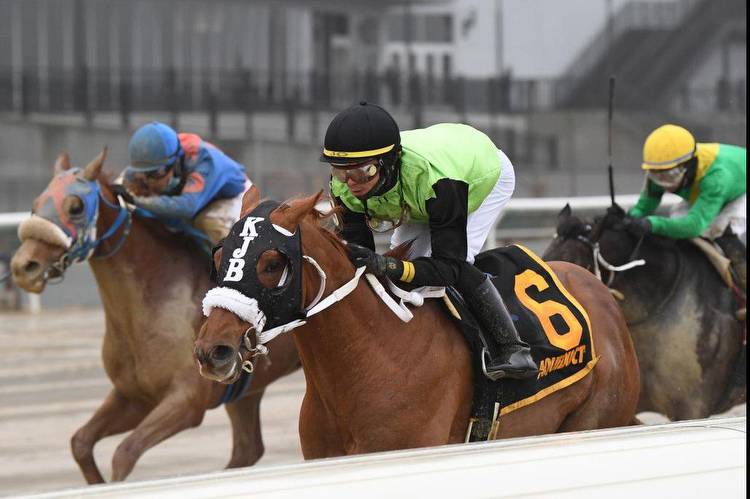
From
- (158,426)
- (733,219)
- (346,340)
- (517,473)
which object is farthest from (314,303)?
(733,219)

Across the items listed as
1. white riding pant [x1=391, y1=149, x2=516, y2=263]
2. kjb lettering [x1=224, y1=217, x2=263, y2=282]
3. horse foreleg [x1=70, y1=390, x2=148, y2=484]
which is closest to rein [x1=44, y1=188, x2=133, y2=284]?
horse foreleg [x1=70, y1=390, x2=148, y2=484]

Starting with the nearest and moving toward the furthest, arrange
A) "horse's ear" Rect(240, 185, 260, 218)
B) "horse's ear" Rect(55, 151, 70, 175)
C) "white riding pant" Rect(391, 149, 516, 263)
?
"horse's ear" Rect(240, 185, 260, 218) < "white riding pant" Rect(391, 149, 516, 263) < "horse's ear" Rect(55, 151, 70, 175)

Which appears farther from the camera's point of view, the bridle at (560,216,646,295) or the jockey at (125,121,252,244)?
the bridle at (560,216,646,295)

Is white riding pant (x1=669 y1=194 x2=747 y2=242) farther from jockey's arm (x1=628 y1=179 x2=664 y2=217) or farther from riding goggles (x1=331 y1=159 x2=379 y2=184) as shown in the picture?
riding goggles (x1=331 y1=159 x2=379 y2=184)

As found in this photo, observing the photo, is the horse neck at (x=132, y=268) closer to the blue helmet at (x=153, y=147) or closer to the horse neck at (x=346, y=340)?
the blue helmet at (x=153, y=147)

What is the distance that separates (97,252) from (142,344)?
18.8 inches

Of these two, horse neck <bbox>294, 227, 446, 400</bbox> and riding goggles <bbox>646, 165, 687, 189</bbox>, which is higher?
riding goggles <bbox>646, 165, 687, 189</bbox>

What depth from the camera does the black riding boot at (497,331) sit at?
13.2ft

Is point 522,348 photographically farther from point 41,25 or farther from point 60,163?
point 41,25

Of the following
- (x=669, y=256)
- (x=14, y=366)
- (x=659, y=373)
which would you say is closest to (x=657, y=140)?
(x=669, y=256)

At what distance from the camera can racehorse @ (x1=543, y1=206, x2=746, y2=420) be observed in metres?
6.27

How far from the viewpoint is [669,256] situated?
254 inches

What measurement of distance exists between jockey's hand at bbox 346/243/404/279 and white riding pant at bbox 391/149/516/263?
1.13 feet

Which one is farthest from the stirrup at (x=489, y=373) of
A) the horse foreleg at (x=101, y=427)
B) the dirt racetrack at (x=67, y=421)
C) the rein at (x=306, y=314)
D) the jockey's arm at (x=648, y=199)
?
the jockey's arm at (x=648, y=199)
